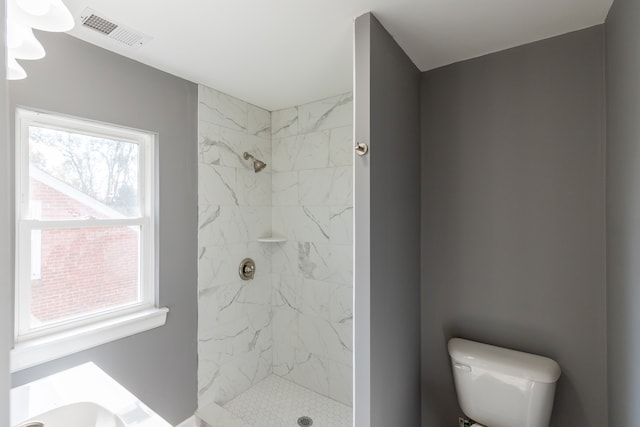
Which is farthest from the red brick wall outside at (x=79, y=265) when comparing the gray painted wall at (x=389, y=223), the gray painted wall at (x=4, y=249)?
the gray painted wall at (x=4, y=249)

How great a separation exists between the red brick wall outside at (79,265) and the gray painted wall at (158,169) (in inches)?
7.9

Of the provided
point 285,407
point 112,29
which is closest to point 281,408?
point 285,407

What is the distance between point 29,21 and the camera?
0.73 m

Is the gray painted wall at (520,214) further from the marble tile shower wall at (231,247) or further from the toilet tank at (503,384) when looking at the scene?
the marble tile shower wall at (231,247)

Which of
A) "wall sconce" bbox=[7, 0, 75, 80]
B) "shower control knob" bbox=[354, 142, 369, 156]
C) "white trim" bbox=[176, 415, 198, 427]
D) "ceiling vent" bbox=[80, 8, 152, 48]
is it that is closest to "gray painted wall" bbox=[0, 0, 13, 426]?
"wall sconce" bbox=[7, 0, 75, 80]

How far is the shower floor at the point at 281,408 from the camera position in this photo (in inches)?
83.2

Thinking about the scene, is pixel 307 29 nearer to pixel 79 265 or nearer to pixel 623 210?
pixel 623 210

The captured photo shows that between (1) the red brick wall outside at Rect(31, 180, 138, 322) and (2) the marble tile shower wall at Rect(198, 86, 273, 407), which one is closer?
(1) the red brick wall outside at Rect(31, 180, 138, 322)

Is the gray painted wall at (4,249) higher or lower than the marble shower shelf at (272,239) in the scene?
higher

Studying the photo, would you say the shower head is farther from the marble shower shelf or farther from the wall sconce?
the wall sconce

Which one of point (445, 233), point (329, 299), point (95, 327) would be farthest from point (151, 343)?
point (445, 233)

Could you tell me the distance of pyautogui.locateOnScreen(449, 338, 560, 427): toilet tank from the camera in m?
1.39

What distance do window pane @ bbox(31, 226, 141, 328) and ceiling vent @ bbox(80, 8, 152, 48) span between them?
0.99 m

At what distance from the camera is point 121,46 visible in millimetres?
1601
